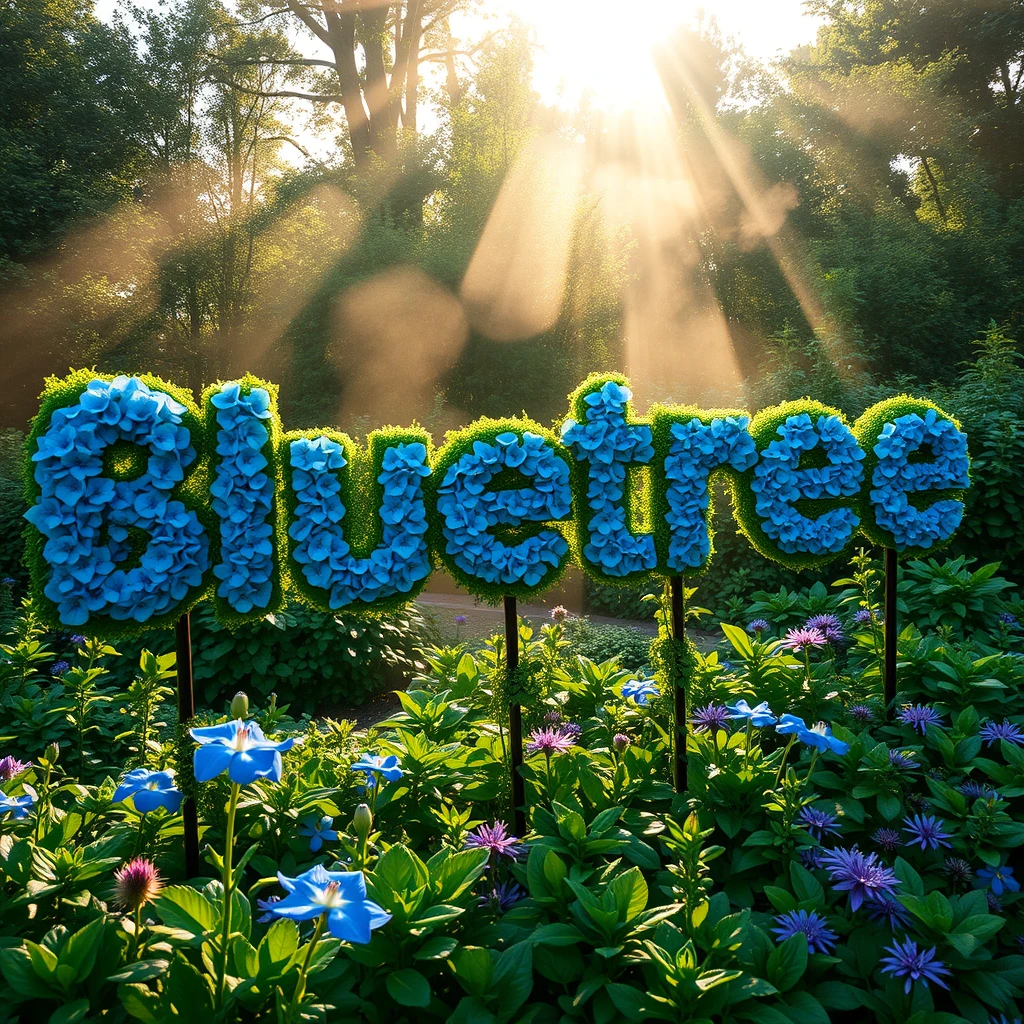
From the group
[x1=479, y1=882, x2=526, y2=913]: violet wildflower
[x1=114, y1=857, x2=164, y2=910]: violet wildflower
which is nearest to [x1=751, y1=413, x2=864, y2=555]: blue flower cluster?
[x1=479, y1=882, x2=526, y2=913]: violet wildflower

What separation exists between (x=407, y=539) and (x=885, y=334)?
577 inches

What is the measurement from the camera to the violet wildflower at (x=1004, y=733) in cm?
245

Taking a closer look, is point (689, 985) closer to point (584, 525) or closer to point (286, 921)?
point (286, 921)

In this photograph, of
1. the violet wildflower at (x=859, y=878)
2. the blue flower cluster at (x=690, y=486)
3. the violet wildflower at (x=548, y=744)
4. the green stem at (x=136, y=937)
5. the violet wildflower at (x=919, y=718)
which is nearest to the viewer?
the green stem at (x=136, y=937)

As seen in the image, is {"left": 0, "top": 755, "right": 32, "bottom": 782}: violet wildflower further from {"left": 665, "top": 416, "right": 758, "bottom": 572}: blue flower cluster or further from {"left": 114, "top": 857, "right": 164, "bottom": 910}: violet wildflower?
{"left": 665, "top": 416, "right": 758, "bottom": 572}: blue flower cluster

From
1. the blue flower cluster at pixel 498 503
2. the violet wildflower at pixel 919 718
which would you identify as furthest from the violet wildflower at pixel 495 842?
the violet wildflower at pixel 919 718

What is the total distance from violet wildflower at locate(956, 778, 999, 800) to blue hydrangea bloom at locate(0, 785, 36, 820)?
2.72 metres

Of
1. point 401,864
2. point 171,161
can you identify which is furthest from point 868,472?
point 171,161

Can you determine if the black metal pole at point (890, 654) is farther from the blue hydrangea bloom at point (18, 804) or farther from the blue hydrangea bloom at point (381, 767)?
the blue hydrangea bloom at point (18, 804)

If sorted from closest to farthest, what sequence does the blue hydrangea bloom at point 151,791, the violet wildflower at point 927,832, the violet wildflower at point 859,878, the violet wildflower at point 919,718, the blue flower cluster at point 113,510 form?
the blue hydrangea bloom at point 151,791 < the violet wildflower at point 859,878 < the blue flower cluster at point 113,510 < the violet wildflower at point 927,832 < the violet wildflower at point 919,718

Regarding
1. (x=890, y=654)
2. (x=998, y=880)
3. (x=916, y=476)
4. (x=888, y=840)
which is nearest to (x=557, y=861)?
(x=888, y=840)

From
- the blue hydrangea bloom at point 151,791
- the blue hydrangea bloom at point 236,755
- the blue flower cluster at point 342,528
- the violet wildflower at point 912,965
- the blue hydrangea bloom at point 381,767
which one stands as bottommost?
the violet wildflower at point 912,965

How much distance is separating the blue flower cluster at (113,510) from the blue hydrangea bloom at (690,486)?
1.57 metres

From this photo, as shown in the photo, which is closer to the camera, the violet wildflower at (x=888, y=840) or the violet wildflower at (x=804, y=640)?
the violet wildflower at (x=888, y=840)
